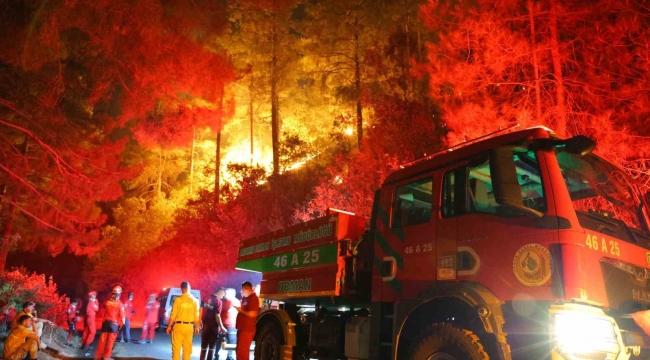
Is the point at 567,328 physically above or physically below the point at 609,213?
below

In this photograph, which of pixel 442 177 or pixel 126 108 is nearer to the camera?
pixel 442 177

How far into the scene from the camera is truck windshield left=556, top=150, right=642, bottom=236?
428 centimetres

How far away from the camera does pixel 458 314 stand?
4.59m

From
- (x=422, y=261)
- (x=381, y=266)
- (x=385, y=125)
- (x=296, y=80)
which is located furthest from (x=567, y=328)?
(x=296, y=80)

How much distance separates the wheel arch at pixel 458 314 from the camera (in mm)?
4027

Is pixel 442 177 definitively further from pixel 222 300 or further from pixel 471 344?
pixel 222 300

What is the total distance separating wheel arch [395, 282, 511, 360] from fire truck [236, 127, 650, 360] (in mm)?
13

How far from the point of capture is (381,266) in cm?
556

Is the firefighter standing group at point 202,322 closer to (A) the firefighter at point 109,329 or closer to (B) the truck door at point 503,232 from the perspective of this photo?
(A) the firefighter at point 109,329

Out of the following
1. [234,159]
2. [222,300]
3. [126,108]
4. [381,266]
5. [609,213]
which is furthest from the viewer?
[234,159]

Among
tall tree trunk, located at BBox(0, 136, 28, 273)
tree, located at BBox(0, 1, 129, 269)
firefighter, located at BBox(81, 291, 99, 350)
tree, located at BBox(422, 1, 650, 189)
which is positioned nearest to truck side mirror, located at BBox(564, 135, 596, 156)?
tree, located at BBox(422, 1, 650, 189)

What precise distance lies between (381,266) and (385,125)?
13.5 m

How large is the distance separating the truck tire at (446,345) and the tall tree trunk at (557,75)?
7.93 m

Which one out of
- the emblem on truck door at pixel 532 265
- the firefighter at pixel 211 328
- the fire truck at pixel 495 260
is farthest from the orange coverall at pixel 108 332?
the emblem on truck door at pixel 532 265
